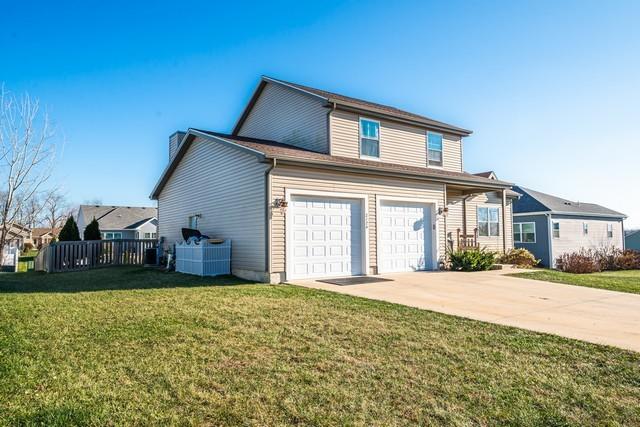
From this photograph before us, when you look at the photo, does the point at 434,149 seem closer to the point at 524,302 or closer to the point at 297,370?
the point at 524,302

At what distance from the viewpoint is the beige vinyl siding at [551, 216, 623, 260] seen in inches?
944

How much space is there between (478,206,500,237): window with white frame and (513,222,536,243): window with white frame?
701 cm

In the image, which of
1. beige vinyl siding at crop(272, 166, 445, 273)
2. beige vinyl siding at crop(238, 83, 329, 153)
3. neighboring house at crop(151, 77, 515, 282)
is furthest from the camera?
beige vinyl siding at crop(238, 83, 329, 153)

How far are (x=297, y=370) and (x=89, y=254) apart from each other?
15.1 metres

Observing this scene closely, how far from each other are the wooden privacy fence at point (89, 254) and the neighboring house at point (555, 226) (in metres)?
21.5

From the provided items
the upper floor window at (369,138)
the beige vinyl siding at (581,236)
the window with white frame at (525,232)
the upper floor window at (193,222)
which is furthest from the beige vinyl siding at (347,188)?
the beige vinyl siding at (581,236)

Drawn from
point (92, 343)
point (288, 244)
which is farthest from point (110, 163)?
point (92, 343)

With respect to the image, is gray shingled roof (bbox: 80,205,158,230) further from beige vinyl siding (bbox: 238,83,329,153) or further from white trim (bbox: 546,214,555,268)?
white trim (bbox: 546,214,555,268)

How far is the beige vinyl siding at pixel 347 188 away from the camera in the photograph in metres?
10.1

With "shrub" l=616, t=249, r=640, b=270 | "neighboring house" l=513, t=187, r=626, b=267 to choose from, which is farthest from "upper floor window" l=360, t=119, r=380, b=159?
"shrub" l=616, t=249, r=640, b=270

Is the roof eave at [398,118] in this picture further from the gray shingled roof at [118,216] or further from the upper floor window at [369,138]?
the gray shingled roof at [118,216]

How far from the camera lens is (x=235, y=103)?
18812 mm

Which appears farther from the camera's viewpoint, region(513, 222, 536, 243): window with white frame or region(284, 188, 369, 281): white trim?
region(513, 222, 536, 243): window with white frame

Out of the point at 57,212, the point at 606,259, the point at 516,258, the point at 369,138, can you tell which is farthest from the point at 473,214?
the point at 57,212
